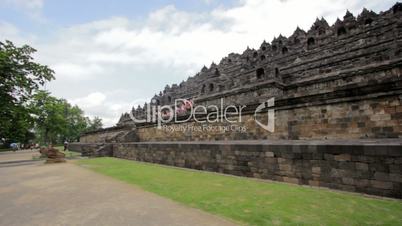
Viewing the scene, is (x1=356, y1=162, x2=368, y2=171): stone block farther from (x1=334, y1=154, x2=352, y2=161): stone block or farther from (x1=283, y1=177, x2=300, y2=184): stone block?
(x1=283, y1=177, x2=300, y2=184): stone block

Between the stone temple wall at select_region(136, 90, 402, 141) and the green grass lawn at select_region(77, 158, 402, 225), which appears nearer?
the green grass lawn at select_region(77, 158, 402, 225)

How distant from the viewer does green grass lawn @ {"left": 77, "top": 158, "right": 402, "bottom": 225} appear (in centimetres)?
344

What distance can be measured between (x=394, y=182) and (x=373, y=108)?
3041mm

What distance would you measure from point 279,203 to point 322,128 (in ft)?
14.5

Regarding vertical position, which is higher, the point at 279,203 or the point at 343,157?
the point at 343,157

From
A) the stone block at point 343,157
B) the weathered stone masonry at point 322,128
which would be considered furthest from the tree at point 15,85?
the stone block at point 343,157

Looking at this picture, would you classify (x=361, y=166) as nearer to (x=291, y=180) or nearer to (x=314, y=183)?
(x=314, y=183)

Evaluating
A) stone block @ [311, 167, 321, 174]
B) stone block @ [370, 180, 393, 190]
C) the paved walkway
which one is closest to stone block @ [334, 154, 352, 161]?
stone block @ [311, 167, 321, 174]

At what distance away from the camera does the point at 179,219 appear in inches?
144

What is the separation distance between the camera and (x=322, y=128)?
770cm

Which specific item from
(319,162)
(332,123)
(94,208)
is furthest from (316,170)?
(94,208)

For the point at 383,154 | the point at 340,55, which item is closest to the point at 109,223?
the point at 383,154

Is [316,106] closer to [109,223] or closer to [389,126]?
[389,126]

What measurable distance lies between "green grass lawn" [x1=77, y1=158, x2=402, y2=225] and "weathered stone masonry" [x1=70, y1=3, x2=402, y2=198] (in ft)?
1.51
